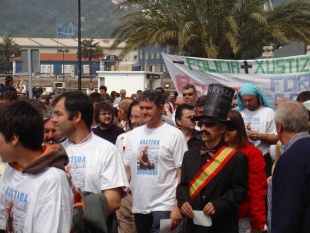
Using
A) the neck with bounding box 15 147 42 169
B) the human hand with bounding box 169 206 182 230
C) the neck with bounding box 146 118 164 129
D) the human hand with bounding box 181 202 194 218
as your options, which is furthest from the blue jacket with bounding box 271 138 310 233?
the neck with bounding box 146 118 164 129

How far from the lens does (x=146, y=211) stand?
7438 millimetres

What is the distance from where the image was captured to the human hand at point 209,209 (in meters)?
6.29

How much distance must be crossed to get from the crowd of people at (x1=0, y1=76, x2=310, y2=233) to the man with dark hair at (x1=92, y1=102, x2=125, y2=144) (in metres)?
0.01

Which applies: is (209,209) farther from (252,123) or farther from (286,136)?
(252,123)

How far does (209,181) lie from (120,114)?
425cm

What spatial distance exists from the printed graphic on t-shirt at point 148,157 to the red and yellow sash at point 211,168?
972 millimetres

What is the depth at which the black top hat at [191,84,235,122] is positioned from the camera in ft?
21.4

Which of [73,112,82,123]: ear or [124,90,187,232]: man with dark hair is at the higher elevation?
[73,112,82,123]: ear

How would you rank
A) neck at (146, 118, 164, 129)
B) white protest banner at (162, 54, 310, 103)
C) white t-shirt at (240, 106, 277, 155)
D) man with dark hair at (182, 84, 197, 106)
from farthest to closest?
white protest banner at (162, 54, 310, 103)
man with dark hair at (182, 84, 197, 106)
white t-shirt at (240, 106, 277, 155)
neck at (146, 118, 164, 129)

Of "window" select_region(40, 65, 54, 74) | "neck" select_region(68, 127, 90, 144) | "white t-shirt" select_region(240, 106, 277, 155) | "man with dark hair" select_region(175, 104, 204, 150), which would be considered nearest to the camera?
"neck" select_region(68, 127, 90, 144)

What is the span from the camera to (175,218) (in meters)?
7.08

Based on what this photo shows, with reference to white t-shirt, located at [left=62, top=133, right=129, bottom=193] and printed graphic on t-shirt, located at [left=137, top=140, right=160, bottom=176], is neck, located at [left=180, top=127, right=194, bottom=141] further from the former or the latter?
white t-shirt, located at [left=62, top=133, right=129, bottom=193]

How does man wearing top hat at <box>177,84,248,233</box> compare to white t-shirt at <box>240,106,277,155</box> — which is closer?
man wearing top hat at <box>177,84,248,233</box>

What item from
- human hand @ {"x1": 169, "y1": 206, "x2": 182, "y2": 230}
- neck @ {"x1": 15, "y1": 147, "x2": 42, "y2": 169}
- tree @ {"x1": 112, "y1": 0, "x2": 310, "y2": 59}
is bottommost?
human hand @ {"x1": 169, "y1": 206, "x2": 182, "y2": 230}
